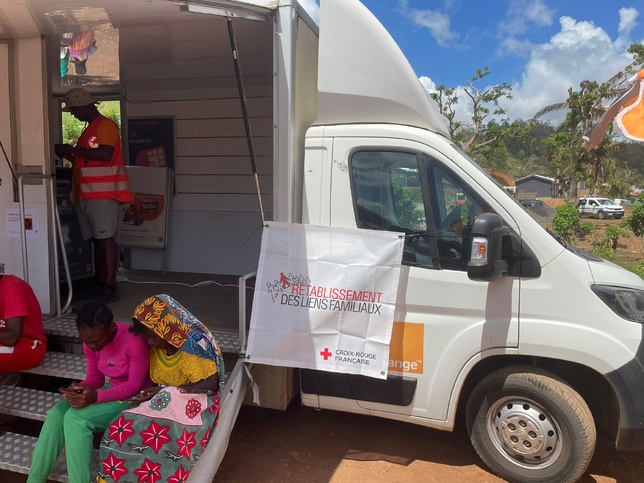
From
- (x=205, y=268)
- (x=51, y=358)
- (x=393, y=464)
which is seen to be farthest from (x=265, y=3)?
(x=205, y=268)

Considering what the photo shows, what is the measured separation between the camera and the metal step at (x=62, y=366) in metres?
3.57

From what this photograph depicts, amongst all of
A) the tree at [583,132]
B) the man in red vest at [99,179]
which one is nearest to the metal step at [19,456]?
the man in red vest at [99,179]

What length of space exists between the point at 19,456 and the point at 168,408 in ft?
3.51

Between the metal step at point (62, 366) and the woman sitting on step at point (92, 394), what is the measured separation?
0.48m

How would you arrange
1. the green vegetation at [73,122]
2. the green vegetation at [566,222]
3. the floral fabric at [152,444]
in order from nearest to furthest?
1. the floral fabric at [152,444]
2. the green vegetation at [73,122]
3. the green vegetation at [566,222]

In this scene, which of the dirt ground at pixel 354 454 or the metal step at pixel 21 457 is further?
the dirt ground at pixel 354 454

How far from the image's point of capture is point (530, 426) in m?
3.20

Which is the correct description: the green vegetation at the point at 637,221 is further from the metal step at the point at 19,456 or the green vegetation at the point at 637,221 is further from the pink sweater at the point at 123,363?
the metal step at the point at 19,456

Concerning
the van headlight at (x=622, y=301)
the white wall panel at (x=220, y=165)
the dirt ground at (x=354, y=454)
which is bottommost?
the dirt ground at (x=354, y=454)

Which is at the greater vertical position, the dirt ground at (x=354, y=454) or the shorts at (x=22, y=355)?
the shorts at (x=22, y=355)

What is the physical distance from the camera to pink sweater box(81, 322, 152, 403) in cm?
301

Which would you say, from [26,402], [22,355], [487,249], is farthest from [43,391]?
[487,249]

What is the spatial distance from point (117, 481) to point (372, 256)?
6.29 ft

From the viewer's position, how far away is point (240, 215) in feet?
20.1
